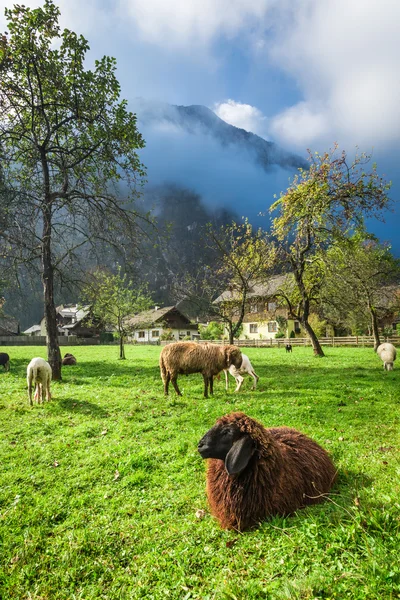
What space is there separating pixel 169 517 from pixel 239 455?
141cm

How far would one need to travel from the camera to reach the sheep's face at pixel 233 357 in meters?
11.0

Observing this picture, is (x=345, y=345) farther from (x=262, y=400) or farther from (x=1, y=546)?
(x=1, y=546)

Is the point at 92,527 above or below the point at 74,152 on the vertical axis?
below

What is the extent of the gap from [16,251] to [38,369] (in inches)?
271

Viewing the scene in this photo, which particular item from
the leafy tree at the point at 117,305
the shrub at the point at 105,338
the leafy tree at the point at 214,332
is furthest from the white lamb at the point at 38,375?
the shrub at the point at 105,338

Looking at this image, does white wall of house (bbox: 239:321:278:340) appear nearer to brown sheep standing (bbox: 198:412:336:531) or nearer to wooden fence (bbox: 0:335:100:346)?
wooden fence (bbox: 0:335:100:346)

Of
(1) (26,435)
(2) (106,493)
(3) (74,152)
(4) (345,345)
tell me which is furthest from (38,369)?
(4) (345,345)

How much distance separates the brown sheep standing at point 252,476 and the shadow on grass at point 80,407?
18.6ft

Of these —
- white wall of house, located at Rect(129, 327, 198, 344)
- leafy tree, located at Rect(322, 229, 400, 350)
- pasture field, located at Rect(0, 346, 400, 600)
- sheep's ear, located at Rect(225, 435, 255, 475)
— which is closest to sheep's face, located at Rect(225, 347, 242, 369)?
pasture field, located at Rect(0, 346, 400, 600)

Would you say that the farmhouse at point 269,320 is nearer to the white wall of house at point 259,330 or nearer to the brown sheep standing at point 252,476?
the white wall of house at point 259,330

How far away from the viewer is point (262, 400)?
9555 millimetres

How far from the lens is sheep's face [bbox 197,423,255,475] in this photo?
3.62m

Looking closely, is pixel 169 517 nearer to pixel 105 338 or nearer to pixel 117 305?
pixel 117 305

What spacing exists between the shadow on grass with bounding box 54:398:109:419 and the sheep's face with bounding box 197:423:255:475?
18.7ft
